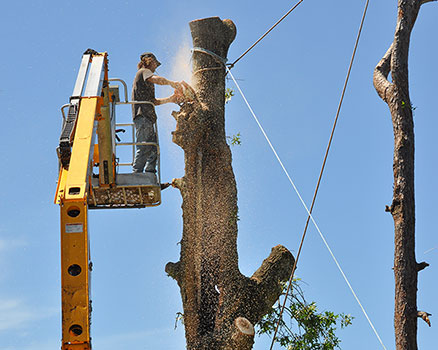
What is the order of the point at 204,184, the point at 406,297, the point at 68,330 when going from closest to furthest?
the point at 68,330 → the point at 406,297 → the point at 204,184

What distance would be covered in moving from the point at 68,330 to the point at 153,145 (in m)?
3.62

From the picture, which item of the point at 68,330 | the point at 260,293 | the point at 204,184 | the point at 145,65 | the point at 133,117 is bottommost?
the point at 68,330

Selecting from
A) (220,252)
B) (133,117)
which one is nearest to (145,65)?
(133,117)

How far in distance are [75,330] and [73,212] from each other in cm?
89

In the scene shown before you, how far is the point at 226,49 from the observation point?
32.8ft

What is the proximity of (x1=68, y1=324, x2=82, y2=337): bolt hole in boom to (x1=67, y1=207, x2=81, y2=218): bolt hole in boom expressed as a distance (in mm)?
828

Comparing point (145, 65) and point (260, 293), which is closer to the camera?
point (260, 293)

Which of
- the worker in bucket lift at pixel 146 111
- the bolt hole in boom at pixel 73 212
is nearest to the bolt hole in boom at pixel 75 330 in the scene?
the bolt hole in boom at pixel 73 212

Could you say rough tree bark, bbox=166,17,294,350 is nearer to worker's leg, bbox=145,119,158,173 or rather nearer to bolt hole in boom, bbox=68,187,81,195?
worker's leg, bbox=145,119,158,173

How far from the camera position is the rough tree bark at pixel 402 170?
28.1 feet

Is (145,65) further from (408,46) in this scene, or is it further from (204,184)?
(408,46)

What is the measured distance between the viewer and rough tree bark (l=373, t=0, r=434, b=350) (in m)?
8.58

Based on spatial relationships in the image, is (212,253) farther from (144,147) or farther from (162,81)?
(162,81)

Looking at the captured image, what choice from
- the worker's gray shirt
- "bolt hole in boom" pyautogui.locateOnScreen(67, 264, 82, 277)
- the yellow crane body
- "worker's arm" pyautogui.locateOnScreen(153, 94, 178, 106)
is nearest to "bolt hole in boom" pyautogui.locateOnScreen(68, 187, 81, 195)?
the yellow crane body
